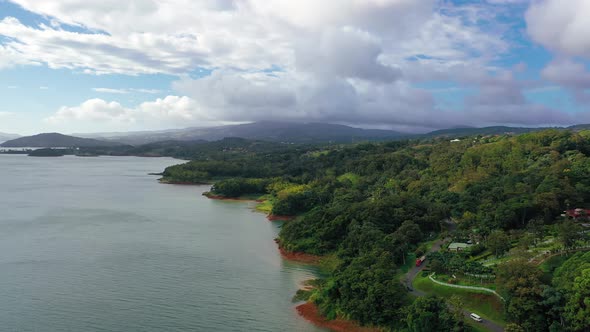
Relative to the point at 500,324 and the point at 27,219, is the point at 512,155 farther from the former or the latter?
the point at 27,219

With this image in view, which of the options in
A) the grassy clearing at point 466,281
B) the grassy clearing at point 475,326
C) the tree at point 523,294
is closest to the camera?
the tree at point 523,294

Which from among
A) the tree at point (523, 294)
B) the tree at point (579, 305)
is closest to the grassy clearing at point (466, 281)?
the tree at point (523, 294)

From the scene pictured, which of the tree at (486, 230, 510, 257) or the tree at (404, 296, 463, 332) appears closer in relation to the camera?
the tree at (404, 296, 463, 332)

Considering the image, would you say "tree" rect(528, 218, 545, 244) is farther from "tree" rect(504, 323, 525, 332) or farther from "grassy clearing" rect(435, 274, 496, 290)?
"tree" rect(504, 323, 525, 332)

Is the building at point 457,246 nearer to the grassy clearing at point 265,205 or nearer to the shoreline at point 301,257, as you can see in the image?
the shoreline at point 301,257

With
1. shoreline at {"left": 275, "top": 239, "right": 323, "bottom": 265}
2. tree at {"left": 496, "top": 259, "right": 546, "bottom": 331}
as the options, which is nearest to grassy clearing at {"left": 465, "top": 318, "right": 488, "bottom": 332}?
tree at {"left": 496, "top": 259, "right": 546, "bottom": 331}

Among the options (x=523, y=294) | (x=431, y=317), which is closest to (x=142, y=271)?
(x=431, y=317)
